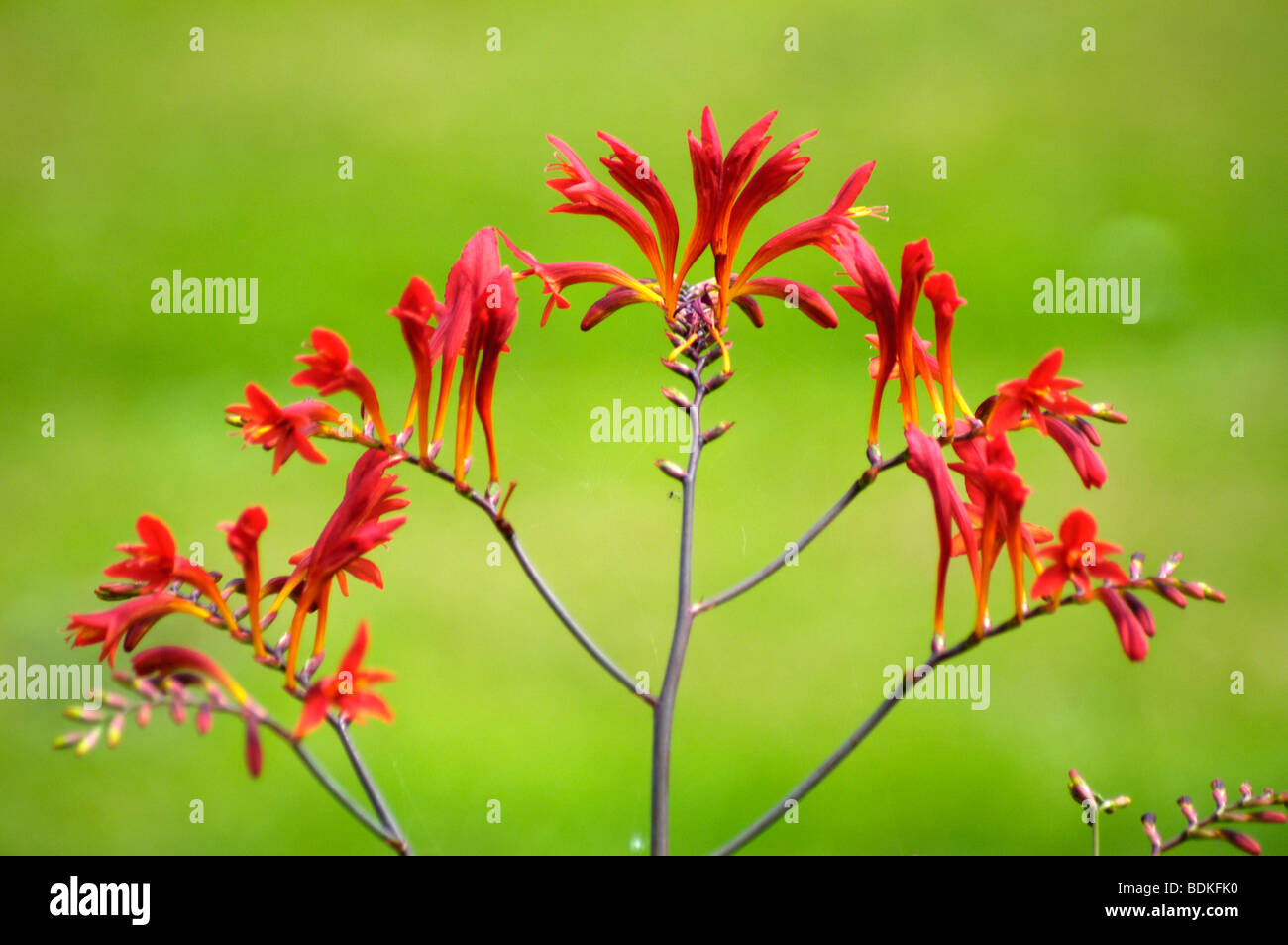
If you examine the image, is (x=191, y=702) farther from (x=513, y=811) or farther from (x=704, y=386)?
(x=513, y=811)

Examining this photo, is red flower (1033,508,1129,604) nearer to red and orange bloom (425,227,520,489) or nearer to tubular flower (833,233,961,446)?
tubular flower (833,233,961,446)

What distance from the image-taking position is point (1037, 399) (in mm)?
982

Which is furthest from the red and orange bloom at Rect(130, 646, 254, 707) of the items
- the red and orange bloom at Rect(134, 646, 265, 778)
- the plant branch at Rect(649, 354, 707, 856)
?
the plant branch at Rect(649, 354, 707, 856)

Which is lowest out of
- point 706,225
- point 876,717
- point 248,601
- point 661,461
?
point 876,717

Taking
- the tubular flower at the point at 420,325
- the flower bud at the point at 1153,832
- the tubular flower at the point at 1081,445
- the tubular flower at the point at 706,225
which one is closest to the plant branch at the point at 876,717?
the tubular flower at the point at 1081,445

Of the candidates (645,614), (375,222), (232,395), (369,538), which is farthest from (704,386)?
(375,222)

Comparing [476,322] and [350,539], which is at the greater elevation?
[476,322]

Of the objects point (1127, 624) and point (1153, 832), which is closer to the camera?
→ point (1127, 624)

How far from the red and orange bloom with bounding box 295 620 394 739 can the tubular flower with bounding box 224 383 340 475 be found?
200 mm

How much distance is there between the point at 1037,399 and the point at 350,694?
22.8 inches

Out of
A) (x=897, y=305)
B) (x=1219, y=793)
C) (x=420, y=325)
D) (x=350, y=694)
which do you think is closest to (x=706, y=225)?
(x=897, y=305)

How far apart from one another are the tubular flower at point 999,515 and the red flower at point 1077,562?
25mm

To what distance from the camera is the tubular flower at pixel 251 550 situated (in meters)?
0.88

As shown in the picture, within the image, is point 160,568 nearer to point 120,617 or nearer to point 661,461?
point 120,617
